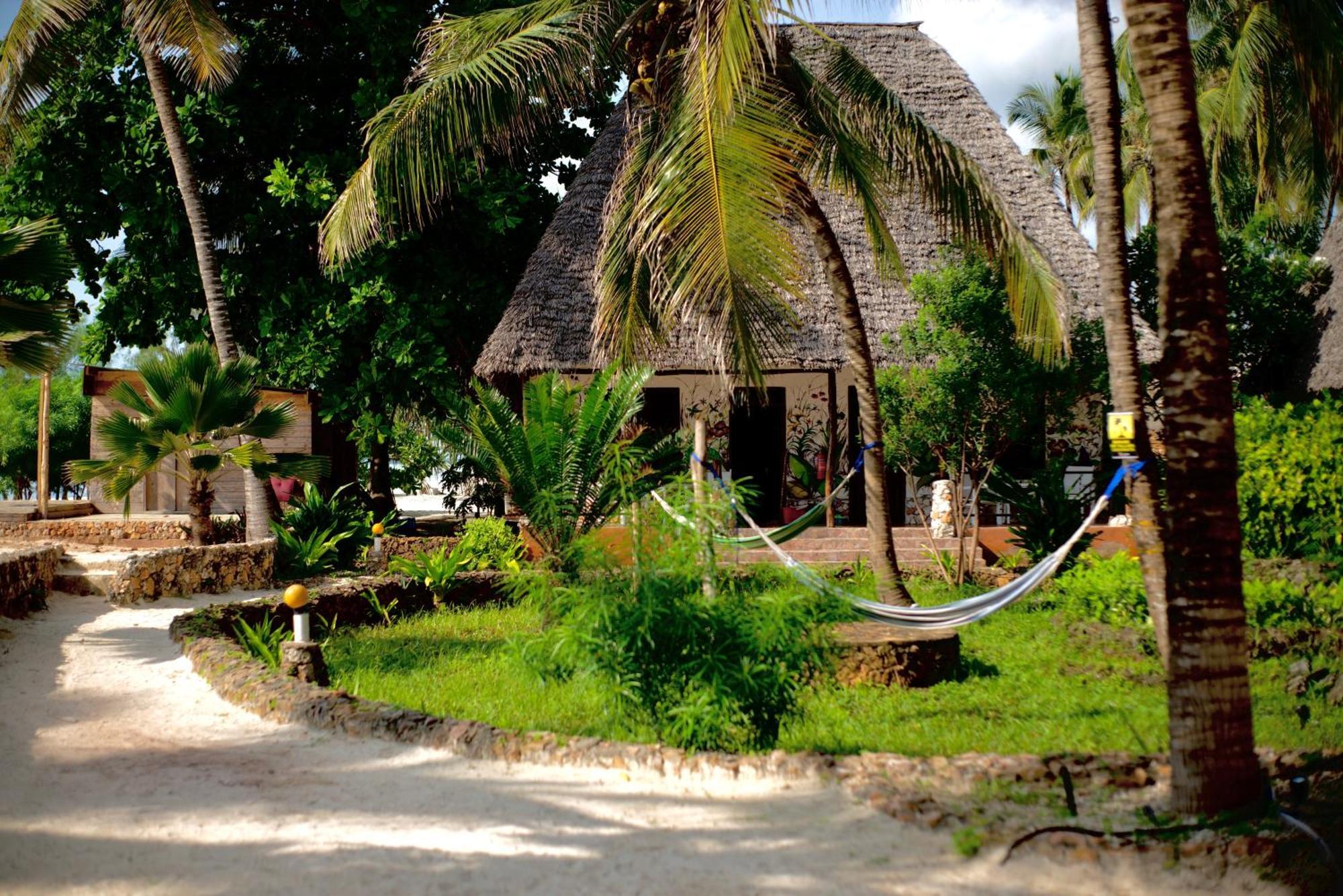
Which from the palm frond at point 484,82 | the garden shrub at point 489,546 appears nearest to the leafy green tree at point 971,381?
the palm frond at point 484,82

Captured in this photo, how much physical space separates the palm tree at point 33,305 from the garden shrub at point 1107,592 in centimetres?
726

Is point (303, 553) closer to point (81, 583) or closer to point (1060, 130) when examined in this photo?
point (81, 583)

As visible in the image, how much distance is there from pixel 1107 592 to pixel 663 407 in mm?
6754

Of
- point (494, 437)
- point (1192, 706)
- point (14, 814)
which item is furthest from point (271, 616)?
point (1192, 706)

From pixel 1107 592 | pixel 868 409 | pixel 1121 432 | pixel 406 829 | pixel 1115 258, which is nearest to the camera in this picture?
pixel 406 829

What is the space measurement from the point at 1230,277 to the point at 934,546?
636 cm

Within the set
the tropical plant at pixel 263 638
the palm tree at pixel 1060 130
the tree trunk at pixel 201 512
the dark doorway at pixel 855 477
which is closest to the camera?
the tropical plant at pixel 263 638

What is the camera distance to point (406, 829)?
3619 millimetres

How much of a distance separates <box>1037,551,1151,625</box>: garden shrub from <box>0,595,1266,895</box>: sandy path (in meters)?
4.02

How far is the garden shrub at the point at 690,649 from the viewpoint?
4.30 metres

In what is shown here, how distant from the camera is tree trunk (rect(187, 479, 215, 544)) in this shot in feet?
30.4

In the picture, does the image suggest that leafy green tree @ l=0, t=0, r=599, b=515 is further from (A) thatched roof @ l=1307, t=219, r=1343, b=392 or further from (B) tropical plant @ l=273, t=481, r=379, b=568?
(A) thatched roof @ l=1307, t=219, r=1343, b=392

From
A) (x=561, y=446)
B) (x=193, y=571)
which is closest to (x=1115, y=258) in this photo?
(x=561, y=446)

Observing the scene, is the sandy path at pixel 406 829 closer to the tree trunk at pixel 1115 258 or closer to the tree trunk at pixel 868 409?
the tree trunk at pixel 1115 258
